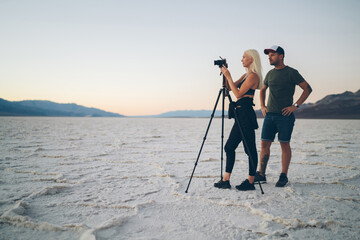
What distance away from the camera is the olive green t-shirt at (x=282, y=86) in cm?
225

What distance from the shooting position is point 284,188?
2.33 meters

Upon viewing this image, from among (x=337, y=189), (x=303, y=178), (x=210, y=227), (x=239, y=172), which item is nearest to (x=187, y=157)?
(x=239, y=172)

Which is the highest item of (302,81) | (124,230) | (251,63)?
(251,63)

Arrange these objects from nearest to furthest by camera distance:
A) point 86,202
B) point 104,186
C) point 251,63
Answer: point 86,202 → point 251,63 → point 104,186

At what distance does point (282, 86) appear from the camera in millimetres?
2299

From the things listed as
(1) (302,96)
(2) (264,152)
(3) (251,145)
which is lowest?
(2) (264,152)

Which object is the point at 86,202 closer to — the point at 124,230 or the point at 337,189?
the point at 124,230

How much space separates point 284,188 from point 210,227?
122 cm

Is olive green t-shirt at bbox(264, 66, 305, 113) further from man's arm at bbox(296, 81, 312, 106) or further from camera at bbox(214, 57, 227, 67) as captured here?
camera at bbox(214, 57, 227, 67)

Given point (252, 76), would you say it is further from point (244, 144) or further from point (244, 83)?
point (244, 144)

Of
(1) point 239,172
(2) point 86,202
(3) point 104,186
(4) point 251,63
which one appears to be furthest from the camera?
(1) point 239,172

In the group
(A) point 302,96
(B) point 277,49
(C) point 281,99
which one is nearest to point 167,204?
(C) point 281,99

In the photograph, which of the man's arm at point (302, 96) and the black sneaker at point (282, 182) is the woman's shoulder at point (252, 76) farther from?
the black sneaker at point (282, 182)

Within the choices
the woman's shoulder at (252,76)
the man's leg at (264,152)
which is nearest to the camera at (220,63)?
the woman's shoulder at (252,76)
